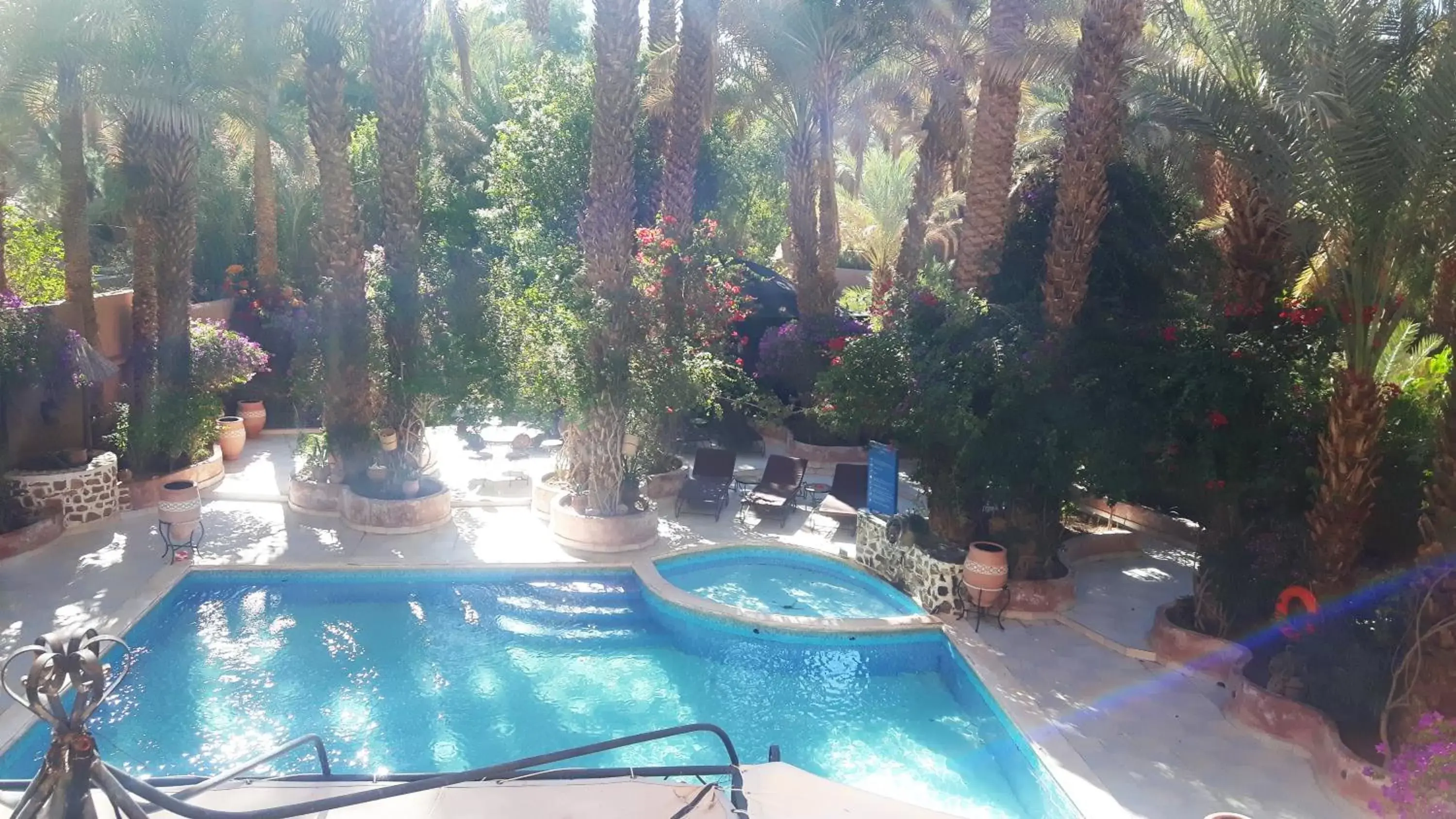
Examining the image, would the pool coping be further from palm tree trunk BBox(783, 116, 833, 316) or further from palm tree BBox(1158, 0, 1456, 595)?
palm tree trunk BBox(783, 116, 833, 316)

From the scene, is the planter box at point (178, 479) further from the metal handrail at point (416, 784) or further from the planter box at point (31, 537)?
the metal handrail at point (416, 784)

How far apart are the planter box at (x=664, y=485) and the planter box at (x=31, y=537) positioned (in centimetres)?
712

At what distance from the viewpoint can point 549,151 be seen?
17891 mm

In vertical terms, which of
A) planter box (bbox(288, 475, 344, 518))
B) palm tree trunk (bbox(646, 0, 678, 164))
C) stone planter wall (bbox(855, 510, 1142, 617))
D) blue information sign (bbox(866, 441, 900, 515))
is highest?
palm tree trunk (bbox(646, 0, 678, 164))

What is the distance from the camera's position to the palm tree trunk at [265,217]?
19.1 m

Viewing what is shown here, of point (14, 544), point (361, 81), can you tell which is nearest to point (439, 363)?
point (14, 544)

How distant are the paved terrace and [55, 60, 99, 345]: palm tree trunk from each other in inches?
111

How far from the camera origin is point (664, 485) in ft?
44.7

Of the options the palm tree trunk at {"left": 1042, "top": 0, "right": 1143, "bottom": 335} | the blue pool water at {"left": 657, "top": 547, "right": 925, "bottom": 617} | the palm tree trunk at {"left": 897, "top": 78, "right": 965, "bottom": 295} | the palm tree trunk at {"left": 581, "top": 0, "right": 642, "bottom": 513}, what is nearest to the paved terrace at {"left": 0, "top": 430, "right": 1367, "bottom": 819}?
the blue pool water at {"left": 657, "top": 547, "right": 925, "bottom": 617}

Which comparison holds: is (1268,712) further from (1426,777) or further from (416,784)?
(416,784)

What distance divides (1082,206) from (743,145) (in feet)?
42.6

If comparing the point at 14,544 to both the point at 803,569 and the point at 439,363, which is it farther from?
the point at 803,569

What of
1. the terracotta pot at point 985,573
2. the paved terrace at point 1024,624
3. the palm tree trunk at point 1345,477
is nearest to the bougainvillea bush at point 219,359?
the paved terrace at point 1024,624

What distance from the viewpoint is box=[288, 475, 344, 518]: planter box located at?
1246 centimetres
